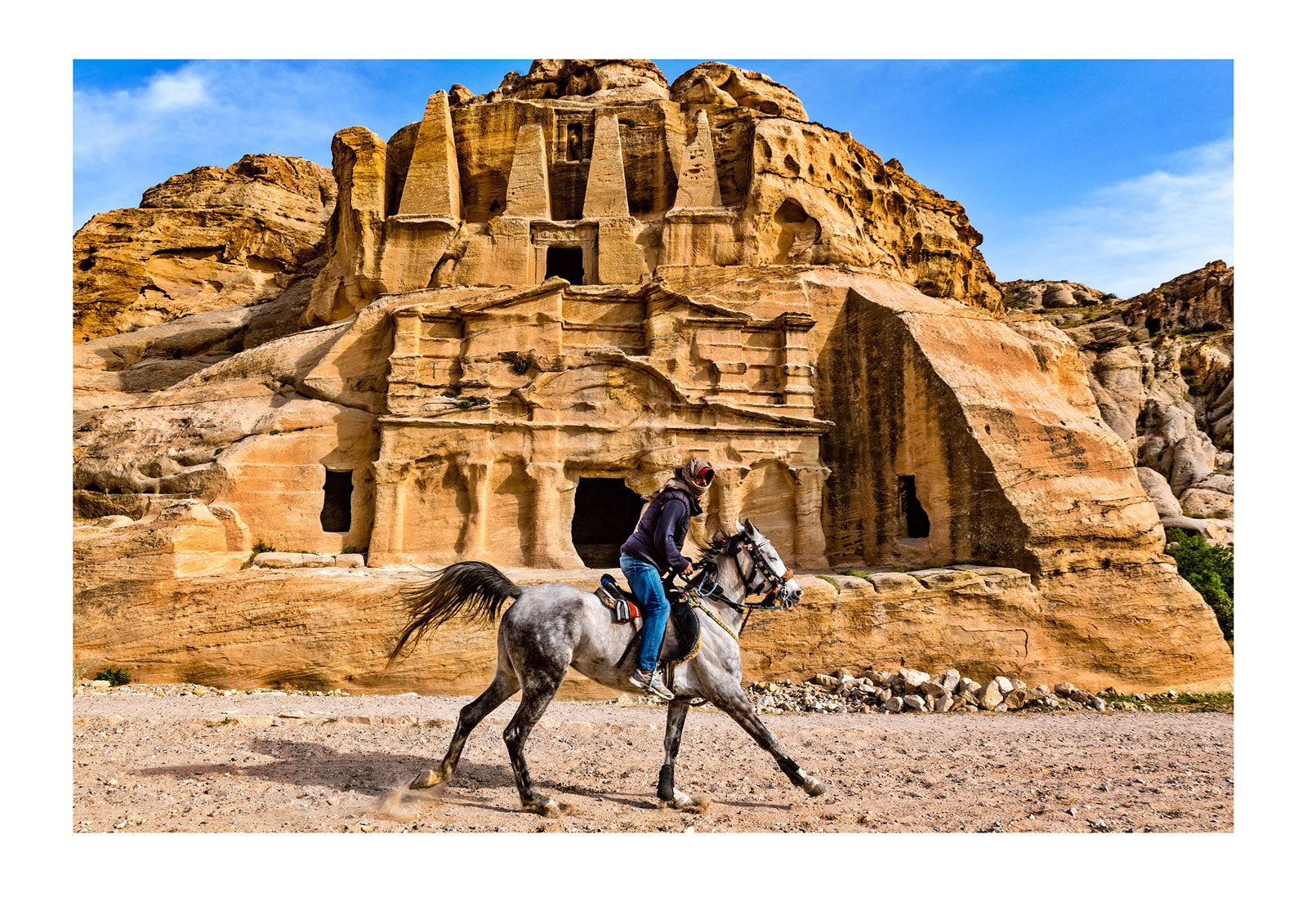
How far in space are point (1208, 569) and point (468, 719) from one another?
69.2 ft

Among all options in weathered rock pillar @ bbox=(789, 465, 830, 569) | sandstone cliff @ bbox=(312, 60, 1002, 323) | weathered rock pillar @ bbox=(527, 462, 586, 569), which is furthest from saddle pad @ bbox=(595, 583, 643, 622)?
sandstone cliff @ bbox=(312, 60, 1002, 323)

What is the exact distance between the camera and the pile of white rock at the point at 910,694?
14078 millimetres

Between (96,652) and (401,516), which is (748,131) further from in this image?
(96,652)

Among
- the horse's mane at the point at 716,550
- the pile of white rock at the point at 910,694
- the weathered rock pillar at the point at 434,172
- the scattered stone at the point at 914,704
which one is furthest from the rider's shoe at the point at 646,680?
the weathered rock pillar at the point at 434,172

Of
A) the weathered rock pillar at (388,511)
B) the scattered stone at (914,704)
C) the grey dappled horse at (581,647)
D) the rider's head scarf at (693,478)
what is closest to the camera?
the grey dappled horse at (581,647)

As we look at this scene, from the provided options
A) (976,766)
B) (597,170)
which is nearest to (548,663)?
(976,766)

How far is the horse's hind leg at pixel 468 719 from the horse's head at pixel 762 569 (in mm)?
2450

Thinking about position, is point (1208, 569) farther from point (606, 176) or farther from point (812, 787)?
point (606, 176)

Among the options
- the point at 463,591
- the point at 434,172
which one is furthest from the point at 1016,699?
the point at 434,172

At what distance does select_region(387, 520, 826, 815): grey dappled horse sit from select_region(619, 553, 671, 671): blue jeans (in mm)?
164

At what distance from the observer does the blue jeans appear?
7.66 metres

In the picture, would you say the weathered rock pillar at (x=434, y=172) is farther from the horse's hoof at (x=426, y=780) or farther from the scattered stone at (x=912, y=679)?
the horse's hoof at (x=426, y=780)

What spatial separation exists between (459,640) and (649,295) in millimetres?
9961

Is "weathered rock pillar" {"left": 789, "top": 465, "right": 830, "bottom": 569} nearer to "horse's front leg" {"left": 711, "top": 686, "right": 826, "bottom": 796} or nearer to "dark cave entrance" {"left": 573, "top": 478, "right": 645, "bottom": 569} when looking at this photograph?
"dark cave entrance" {"left": 573, "top": 478, "right": 645, "bottom": 569}
